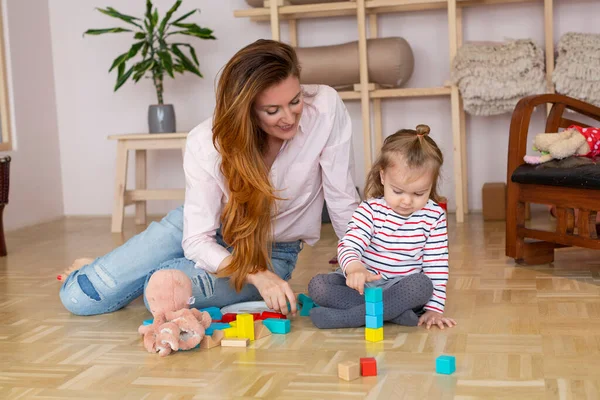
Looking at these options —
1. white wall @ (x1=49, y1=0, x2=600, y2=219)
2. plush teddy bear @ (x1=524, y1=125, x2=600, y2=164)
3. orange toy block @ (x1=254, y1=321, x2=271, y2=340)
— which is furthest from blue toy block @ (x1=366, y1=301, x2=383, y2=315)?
white wall @ (x1=49, y1=0, x2=600, y2=219)

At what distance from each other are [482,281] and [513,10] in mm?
2013

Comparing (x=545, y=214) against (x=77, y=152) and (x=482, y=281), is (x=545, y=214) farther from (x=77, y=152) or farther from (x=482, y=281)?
(x=77, y=152)

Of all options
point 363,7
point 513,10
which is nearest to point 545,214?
point 513,10

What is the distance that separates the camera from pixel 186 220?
2066 mm

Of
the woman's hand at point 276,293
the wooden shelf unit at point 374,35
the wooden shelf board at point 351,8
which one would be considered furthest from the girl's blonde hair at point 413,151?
the wooden shelf board at point 351,8

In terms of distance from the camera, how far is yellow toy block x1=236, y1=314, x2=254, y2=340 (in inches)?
74.0

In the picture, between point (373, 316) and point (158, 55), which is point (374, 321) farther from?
point (158, 55)

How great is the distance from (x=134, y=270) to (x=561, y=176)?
1.32 m

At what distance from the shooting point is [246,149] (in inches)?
75.7

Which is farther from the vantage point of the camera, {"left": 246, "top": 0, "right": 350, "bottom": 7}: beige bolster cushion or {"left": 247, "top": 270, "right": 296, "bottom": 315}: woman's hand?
{"left": 246, "top": 0, "right": 350, "bottom": 7}: beige bolster cushion

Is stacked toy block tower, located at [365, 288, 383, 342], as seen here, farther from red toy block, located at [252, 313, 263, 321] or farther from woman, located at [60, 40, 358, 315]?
red toy block, located at [252, 313, 263, 321]

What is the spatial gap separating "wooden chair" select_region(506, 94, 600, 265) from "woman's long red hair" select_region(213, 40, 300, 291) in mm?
979

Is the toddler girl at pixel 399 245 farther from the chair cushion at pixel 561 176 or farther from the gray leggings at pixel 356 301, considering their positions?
the chair cushion at pixel 561 176

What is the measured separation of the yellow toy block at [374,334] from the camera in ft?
6.03
